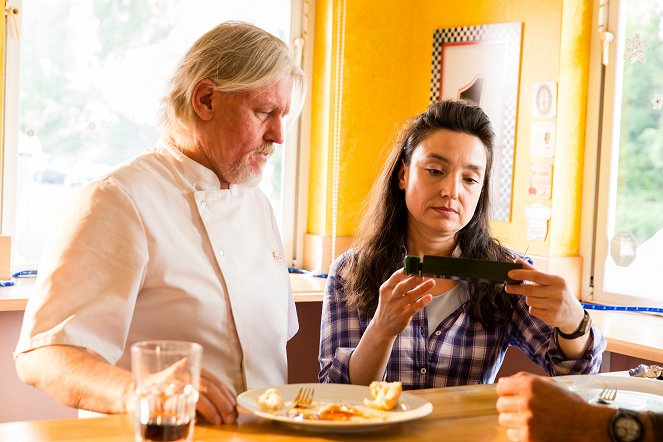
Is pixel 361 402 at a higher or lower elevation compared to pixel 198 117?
lower

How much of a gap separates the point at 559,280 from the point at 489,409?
36 centimetres

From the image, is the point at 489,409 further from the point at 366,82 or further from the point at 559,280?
the point at 366,82

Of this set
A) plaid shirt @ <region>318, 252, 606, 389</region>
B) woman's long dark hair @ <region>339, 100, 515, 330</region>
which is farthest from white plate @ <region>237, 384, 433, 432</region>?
woman's long dark hair @ <region>339, 100, 515, 330</region>

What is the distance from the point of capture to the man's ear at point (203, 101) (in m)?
1.90

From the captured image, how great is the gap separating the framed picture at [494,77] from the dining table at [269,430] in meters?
2.19

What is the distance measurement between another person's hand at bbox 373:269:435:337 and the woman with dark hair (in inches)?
1.7

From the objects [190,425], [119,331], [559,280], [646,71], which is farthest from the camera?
[646,71]

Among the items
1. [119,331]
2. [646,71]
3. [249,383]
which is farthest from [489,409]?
[646,71]

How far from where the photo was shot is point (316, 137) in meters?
3.97

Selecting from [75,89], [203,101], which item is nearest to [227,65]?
[203,101]

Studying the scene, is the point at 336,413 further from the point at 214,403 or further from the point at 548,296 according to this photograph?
the point at 548,296

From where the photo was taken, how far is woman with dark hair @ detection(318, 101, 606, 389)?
1.98 metres

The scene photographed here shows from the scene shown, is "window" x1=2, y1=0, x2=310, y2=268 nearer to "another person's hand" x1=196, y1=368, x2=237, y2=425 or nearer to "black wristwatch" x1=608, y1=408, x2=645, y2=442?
"another person's hand" x1=196, y1=368, x2=237, y2=425

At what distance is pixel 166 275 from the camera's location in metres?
1.72
